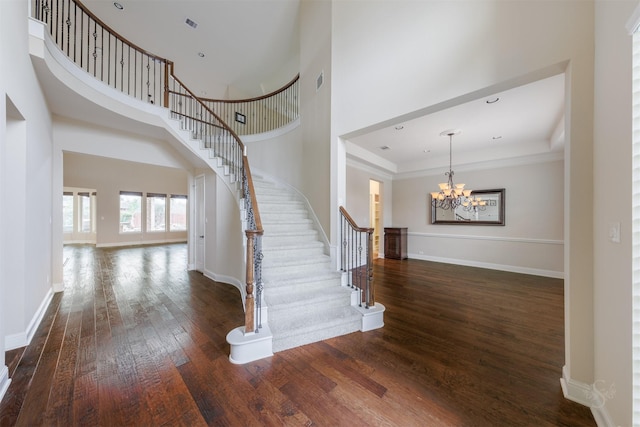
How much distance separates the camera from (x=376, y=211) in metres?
7.64

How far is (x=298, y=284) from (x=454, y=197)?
4.19 m

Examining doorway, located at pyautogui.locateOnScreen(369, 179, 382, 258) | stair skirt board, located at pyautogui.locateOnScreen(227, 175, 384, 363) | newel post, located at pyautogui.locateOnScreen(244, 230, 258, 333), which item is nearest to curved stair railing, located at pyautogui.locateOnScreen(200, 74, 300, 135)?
doorway, located at pyautogui.locateOnScreen(369, 179, 382, 258)

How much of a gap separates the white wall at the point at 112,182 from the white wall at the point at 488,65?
7834 millimetres

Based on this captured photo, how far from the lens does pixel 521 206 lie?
5.46 metres

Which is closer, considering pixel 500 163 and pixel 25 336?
pixel 25 336

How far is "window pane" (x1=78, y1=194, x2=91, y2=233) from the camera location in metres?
9.88

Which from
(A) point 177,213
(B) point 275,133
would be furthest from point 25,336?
(A) point 177,213

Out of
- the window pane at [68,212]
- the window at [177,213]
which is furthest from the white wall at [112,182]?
the window pane at [68,212]

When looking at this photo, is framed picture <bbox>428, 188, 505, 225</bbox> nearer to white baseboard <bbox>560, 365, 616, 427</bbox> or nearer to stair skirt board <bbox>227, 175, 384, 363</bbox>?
stair skirt board <bbox>227, 175, 384, 363</bbox>

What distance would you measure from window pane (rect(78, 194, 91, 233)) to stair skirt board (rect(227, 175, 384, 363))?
1062 centimetres

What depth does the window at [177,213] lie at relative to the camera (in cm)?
1094

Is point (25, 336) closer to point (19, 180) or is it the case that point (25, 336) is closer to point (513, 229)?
point (19, 180)

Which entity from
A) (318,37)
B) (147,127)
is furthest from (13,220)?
(318,37)

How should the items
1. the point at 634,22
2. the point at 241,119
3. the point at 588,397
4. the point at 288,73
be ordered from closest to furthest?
the point at 634,22 → the point at 588,397 → the point at 241,119 → the point at 288,73
